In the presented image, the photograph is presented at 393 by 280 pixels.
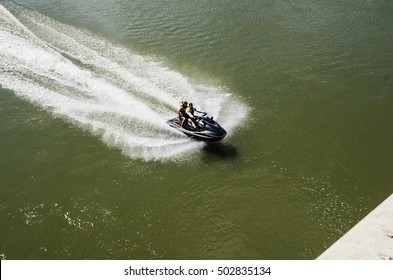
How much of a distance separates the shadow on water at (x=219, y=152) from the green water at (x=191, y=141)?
0.08 metres

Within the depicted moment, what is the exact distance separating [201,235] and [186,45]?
14.1 metres

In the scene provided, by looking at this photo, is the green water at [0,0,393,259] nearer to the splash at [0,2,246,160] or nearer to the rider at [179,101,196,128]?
the splash at [0,2,246,160]

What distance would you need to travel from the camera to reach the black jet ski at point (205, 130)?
14992mm

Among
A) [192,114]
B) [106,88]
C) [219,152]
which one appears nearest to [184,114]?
[192,114]

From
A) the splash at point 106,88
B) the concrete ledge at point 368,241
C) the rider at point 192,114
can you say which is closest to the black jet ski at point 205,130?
the rider at point 192,114

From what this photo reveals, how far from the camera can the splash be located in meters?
16.3

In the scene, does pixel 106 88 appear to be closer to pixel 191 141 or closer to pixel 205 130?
pixel 191 141

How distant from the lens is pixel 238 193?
13.4m

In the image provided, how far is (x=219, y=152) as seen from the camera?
1518 centimetres

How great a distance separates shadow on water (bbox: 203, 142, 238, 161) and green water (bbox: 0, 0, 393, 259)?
75mm

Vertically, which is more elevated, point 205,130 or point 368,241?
point 205,130

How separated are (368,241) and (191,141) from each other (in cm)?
808

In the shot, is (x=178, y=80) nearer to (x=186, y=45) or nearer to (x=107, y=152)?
(x=186, y=45)

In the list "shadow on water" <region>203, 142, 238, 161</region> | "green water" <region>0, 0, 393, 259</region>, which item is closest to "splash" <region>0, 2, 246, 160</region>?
"green water" <region>0, 0, 393, 259</region>
